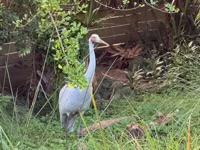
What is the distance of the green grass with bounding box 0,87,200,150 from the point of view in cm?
379

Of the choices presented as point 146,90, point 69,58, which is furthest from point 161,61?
point 69,58

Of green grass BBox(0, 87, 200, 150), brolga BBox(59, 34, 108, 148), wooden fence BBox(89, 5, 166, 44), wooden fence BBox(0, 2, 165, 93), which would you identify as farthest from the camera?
wooden fence BBox(89, 5, 166, 44)

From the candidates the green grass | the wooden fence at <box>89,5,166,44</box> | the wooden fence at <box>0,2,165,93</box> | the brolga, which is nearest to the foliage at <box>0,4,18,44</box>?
the green grass

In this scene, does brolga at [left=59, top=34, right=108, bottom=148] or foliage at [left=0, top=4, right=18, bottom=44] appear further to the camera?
foliage at [left=0, top=4, right=18, bottom=44]

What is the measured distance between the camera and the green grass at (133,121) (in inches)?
149

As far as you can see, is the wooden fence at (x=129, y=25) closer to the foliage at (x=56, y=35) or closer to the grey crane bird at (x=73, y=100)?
the foliage at (x=56, y=35)

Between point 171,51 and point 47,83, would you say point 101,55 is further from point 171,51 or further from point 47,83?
point 47,83

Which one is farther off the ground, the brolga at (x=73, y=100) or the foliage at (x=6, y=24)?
the foliage at (x=6, y=24)

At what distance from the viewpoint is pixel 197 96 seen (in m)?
5.13

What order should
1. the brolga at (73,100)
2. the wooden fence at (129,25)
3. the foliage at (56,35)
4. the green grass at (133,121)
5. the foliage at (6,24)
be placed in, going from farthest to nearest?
1. the wooden fence at (129,25)
2. the foliage at (6,24)
3. the brolga at (73,100)
4. the green grass at (133,121)
5. the foliage at (56,35)

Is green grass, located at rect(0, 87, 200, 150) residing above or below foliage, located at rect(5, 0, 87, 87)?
below

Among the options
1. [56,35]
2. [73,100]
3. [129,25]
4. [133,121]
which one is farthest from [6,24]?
[129,25]

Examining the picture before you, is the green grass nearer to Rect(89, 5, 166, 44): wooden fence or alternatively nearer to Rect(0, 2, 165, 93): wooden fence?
Rect(0, 2, 165, 93): wooden fence

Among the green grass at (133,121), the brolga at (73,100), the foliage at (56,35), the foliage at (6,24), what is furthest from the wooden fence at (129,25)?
the brolga at (73,100)
